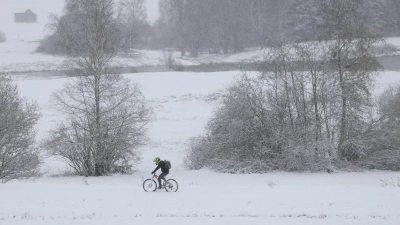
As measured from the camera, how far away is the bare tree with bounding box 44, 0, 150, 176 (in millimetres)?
19547

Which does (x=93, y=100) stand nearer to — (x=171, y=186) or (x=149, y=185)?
(x=149, y=185)

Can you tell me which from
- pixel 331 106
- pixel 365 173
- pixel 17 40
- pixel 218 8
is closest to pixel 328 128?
pixel 331 106

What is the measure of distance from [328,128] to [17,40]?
9086 cm

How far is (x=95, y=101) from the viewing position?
1981cm

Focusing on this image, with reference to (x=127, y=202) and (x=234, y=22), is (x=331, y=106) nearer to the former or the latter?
(x=127, y=202)

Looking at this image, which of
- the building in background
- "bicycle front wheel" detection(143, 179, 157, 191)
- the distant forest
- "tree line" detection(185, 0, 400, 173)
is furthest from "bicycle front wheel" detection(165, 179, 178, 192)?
the building in background

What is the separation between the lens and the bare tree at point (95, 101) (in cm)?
1955

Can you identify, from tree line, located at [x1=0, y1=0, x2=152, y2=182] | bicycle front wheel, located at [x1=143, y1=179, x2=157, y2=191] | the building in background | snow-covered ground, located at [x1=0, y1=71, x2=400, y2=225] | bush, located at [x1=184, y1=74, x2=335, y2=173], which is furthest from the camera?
the building in background

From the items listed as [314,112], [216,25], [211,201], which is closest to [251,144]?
[314,112]

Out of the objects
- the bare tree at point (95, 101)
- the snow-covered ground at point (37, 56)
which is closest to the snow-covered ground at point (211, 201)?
the bare tree at point (95, 101)

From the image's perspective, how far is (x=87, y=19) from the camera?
1950cm

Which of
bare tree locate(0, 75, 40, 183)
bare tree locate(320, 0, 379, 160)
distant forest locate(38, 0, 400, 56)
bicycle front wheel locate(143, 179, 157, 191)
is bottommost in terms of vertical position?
bicycle front wheel locate(143, 179, 157, 191)

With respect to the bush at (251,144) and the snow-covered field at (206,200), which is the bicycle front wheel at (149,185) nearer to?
the snow-covered field at (206,200)

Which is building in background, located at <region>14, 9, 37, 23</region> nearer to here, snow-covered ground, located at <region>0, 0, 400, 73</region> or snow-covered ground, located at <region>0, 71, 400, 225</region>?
snow-covered ground, located at <region>0, 0, 400, 73</region>
